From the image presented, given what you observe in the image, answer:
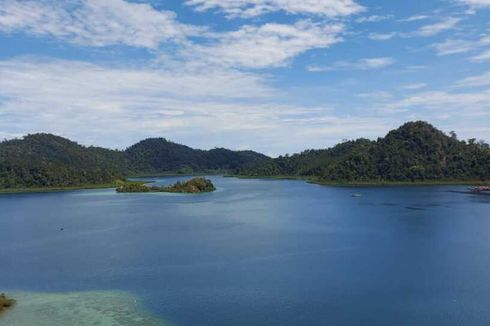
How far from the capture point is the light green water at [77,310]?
39.6 m

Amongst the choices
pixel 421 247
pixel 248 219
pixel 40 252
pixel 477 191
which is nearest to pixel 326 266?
pixel 421 247

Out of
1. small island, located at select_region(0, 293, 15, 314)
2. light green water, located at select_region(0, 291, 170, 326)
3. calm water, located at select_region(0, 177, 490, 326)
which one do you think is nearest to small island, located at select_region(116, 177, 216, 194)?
calm water, located at select_region(0, 177, 490, 326)

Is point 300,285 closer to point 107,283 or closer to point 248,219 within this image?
point 107,283

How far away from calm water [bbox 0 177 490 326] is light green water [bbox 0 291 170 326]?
5.46 ft

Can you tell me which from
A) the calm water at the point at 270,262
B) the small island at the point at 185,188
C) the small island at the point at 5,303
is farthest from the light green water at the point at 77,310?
the small island at the point at 185,188

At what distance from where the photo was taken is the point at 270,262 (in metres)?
59.2

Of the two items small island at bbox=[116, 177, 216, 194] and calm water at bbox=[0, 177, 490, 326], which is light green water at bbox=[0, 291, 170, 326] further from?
small island at bbox=[116, 177, 216, 194]

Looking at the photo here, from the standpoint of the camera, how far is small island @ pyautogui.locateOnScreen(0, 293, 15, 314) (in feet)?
139

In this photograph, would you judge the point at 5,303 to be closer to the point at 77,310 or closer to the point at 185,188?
the point at 77,310

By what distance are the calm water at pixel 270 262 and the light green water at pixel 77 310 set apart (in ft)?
5.46

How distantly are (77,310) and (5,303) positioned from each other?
6.44 metres

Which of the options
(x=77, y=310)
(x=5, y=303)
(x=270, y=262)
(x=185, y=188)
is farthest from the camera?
(x=185, y=188)

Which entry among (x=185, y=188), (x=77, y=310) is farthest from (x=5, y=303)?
(x=185, y=188)

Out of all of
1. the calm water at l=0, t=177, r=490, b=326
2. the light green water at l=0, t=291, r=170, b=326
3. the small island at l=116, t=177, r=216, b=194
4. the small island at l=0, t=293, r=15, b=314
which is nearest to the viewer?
the light green water at l=0, t=291, r=170, b=326
